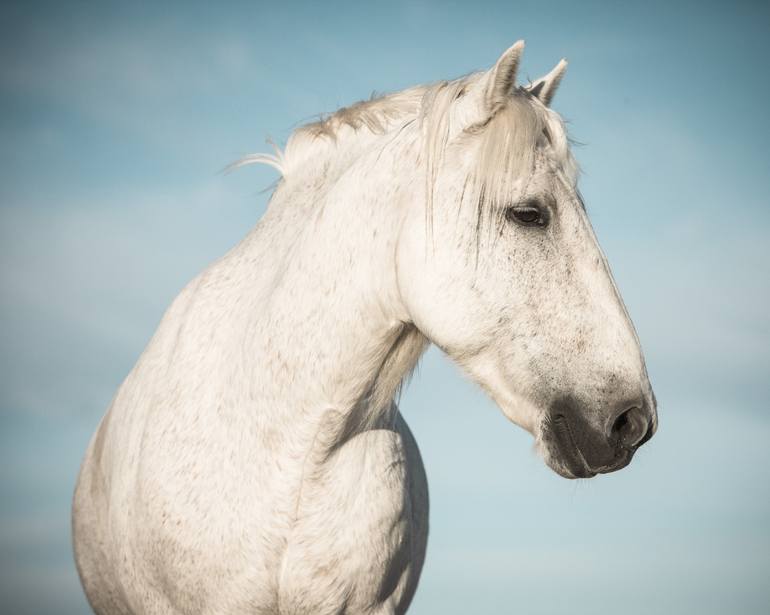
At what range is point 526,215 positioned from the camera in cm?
315

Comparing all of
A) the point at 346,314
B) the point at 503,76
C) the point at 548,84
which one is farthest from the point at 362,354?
the point at 548,84

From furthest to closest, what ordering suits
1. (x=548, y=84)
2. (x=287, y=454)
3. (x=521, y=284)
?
(x=548, y=84)
(x=287, y=454)
(x=521, y=284)

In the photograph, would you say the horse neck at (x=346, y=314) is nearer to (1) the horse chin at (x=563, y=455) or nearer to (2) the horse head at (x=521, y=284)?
(2) the horse head at (x=521, y=284)

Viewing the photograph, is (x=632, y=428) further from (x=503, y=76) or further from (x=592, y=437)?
(x=503, y=76)

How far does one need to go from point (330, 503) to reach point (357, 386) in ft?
1.64

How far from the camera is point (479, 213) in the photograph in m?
3.17

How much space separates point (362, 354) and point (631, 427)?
1080 mm

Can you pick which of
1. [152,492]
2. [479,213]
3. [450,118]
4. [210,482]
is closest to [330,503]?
[210,482]

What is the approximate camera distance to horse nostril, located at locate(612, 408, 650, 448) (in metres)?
2.94

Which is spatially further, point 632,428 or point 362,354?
point 362,354

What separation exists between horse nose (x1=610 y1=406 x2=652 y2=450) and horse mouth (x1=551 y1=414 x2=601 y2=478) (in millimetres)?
154

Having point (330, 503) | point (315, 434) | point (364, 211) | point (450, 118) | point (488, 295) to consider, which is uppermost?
point (450, 118)

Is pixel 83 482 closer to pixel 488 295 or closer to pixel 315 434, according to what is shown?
pixel 315 434

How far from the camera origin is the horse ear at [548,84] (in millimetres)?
3703
